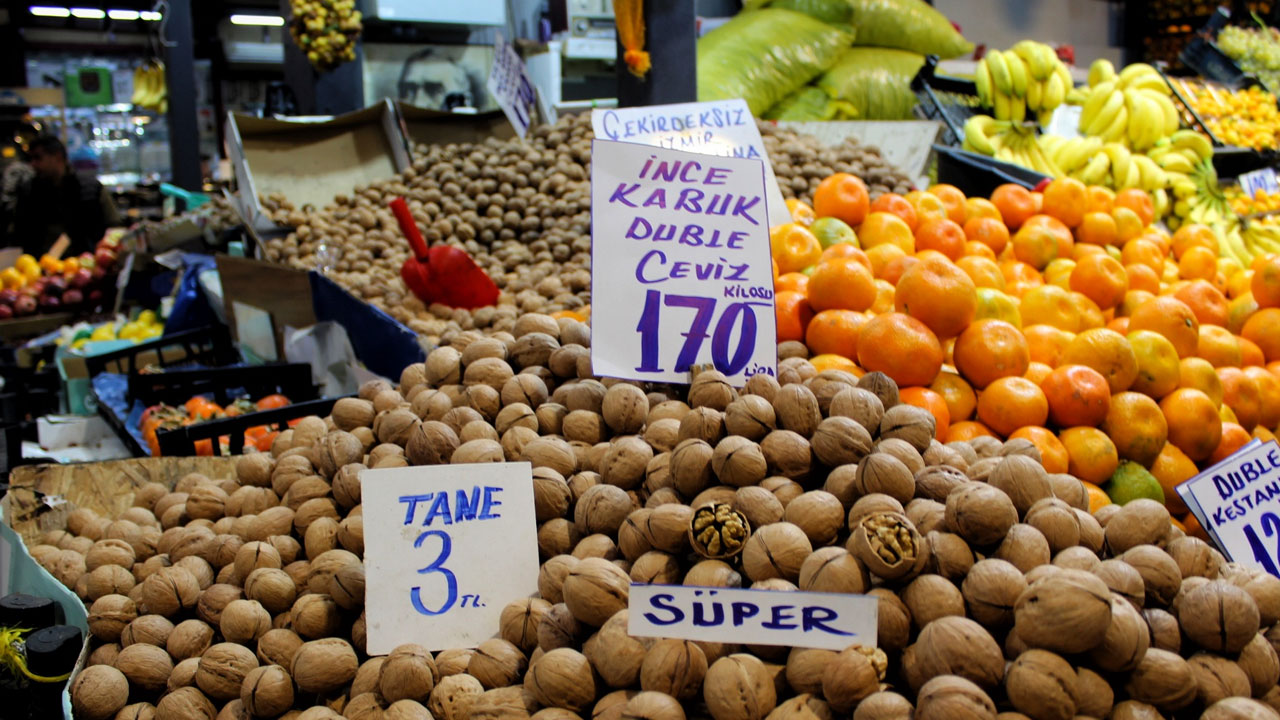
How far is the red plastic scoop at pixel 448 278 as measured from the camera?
3268 mm

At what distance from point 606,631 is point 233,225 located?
5115 mm

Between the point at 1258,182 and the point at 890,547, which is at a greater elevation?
the point at 1258,182

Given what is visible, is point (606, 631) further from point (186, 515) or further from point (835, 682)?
point (186, 515)

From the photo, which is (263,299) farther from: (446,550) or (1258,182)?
(1258,182)

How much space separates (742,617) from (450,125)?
4699 mm

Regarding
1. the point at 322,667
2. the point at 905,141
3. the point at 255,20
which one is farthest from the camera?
the point at 255,20

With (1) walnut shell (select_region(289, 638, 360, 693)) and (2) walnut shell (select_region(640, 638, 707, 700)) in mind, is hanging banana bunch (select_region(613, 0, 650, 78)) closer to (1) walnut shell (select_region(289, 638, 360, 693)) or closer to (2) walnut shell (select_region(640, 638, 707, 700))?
(1) walnut shell (select_region(289, 638, 360, 693))

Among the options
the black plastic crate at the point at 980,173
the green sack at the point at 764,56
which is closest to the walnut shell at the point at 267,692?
the black plastic crate at the point at 980,173

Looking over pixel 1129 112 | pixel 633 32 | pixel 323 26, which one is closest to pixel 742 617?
pixel 633 32

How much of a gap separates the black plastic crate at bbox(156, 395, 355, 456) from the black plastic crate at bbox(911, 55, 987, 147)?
347 centimetres

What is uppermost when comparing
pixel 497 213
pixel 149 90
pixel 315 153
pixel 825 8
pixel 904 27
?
pixel 825 8

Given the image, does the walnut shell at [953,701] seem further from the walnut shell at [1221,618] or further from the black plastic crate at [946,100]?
the black plastic crate at [946,100]

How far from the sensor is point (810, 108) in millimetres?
6180

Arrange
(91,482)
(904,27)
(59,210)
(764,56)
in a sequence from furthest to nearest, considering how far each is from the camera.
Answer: (59,210)
(904,27)
(764,56)
(91,482)
